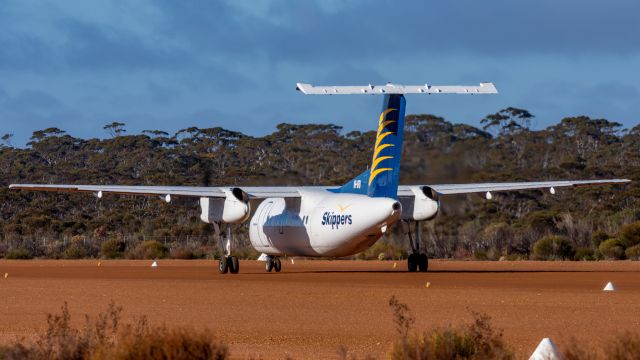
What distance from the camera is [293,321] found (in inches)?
869

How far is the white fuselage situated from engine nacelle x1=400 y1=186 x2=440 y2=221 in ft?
7.64

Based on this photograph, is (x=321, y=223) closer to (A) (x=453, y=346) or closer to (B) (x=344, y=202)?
(B) (x=344, y=202)

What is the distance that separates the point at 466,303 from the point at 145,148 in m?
98.6

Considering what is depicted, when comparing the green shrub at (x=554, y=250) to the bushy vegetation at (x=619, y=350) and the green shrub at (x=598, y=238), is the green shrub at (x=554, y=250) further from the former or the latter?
the bushy vegetation at (x=619, y=350)

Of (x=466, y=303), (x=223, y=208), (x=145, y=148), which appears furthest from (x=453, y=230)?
(x=145, y=148)

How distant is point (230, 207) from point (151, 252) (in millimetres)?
22855

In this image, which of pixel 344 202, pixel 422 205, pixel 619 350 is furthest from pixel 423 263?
pixel 619 350

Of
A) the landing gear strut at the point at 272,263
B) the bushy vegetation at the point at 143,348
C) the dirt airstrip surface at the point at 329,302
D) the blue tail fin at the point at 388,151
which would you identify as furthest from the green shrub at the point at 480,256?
the bushy vegetation at the point at 143,348

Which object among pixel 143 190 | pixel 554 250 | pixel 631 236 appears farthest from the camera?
pixel 631 236

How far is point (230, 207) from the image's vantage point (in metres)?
40.1

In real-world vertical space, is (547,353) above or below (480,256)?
below

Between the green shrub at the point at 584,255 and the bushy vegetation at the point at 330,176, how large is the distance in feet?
7.79

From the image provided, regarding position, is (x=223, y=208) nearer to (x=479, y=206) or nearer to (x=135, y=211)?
(x=479, y=206)

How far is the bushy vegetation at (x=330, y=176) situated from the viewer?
55.3 metres
